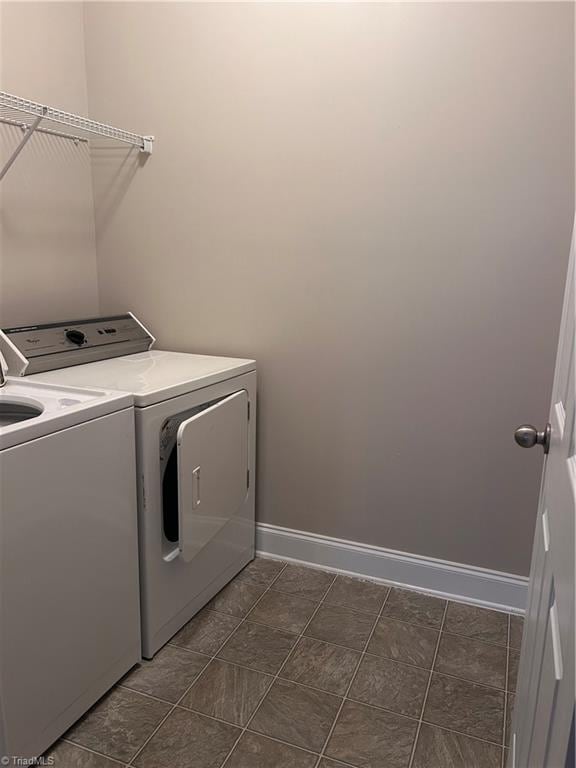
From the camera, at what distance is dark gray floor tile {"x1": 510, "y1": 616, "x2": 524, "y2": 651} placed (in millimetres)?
1914

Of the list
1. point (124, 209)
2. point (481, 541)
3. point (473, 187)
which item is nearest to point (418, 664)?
point (481, 541)

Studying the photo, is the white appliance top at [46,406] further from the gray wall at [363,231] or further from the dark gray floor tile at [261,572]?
the dark gray floor tile at [261,572]

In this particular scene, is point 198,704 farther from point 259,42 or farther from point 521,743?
point 259,42

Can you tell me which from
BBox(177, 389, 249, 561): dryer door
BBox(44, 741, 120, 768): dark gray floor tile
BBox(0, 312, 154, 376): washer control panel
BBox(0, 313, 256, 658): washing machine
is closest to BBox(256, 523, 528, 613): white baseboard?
BBox(0, 313, 256, 658): washing machine

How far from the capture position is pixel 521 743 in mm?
1109

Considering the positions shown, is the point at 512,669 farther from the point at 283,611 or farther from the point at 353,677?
the point at 283,611

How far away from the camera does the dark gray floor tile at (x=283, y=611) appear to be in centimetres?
200

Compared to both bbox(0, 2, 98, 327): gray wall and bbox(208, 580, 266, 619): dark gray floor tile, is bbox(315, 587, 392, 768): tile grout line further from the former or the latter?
bbox(0, 2, 98, 327): gray wall

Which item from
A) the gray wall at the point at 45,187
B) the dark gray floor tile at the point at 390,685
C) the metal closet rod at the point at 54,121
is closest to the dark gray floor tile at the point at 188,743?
the dark gray floor tile at the point at 390,685

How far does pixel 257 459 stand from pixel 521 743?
1.49m

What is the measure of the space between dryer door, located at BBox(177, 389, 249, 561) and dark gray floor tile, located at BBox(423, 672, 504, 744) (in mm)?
879

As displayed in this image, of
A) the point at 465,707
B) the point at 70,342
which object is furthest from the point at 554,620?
the point at 70,342

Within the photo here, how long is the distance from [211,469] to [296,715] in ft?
2.62

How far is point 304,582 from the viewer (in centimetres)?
226
